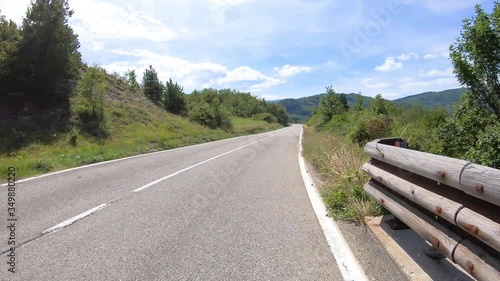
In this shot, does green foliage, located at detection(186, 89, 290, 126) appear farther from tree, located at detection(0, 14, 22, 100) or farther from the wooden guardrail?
the wooden guardrail

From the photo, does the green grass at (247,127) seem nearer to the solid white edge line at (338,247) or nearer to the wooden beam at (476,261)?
the solid white edge line at (338,247)

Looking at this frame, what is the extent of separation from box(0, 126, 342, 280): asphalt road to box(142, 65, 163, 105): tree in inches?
1388

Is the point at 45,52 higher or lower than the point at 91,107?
higher

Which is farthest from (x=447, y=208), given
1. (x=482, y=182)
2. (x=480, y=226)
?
(x=482, y=182)

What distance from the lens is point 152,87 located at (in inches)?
1641

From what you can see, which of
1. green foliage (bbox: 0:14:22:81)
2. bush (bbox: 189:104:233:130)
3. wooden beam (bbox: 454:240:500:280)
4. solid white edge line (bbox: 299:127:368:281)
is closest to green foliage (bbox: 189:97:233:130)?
bush (bbox: 189:104:233:130)

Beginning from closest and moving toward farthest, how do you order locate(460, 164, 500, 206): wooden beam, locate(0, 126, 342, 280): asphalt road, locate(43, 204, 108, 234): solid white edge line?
locate(460, 164, 500, 206): wooden beam
locate(0, 126, 342, 280): asphalt road
locate(43, 204, 108, 234): solid white edge line

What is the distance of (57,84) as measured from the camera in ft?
66.5

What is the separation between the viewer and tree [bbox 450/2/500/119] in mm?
11117

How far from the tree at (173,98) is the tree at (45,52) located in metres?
21.4

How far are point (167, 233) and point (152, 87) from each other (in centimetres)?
3992

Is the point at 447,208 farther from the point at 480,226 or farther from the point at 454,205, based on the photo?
the point at 480,226

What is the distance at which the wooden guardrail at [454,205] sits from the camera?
2.15 m

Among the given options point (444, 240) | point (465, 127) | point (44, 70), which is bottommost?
point (444, 240)
